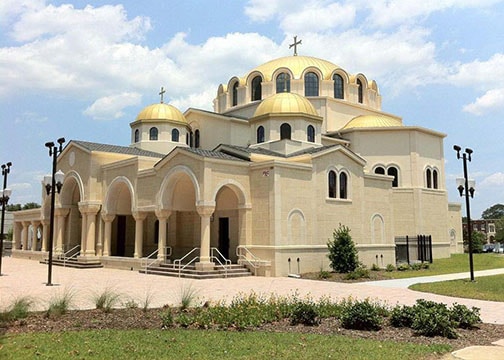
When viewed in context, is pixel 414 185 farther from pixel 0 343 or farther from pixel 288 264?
pixel 0 343

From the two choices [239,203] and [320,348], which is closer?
[320,348]

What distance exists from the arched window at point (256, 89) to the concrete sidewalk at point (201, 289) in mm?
20503

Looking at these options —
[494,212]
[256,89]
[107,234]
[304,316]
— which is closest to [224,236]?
[107,234]

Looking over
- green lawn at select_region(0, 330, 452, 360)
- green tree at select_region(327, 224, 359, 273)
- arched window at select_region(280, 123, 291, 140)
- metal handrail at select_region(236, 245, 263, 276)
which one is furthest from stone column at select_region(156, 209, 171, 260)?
green lawn at select_region(0, 330, 452, 360)

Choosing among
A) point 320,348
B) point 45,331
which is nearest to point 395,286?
point 320,348

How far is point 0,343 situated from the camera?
29.2 ft

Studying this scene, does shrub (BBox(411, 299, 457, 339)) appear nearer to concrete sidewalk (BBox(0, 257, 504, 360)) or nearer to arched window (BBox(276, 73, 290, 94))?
concrete sidewalk (BBox(0, 257, 504, 360))

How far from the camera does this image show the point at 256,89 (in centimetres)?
4091

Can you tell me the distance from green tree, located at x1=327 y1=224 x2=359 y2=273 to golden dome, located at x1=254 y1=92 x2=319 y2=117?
30.2 feet

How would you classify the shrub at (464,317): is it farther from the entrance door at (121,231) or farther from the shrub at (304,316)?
the entrance door at (121,231)

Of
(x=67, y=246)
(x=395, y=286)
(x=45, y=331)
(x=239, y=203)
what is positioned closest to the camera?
(x=45, y=331)

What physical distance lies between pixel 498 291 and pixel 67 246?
3045 cm

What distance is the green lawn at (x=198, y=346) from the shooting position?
800cm

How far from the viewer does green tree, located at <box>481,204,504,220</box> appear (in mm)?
148613
